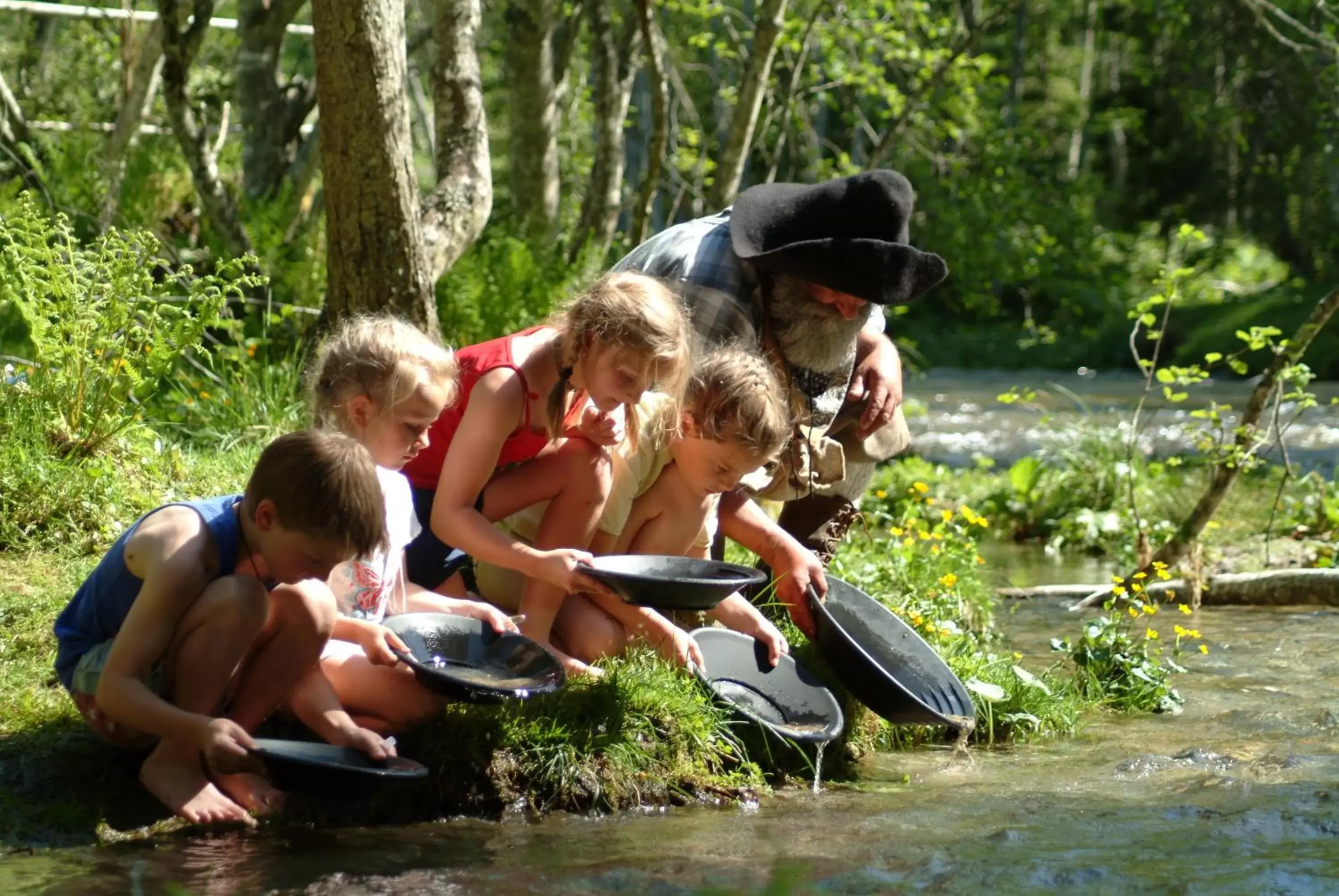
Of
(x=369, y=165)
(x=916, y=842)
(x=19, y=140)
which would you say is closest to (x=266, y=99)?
(x=19, y=140)

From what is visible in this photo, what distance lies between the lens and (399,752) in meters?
3.24

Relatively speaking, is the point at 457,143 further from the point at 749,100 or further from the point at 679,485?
the point at 679,485

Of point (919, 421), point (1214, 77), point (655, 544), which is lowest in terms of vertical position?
point (919, 421)

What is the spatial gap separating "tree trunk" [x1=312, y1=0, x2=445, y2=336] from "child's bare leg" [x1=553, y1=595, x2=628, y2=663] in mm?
1696

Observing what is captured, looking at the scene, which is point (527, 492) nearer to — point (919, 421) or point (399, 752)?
point (399, 752)

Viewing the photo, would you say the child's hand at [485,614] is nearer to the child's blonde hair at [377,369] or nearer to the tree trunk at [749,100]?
the child's blonde hair at [377,369]

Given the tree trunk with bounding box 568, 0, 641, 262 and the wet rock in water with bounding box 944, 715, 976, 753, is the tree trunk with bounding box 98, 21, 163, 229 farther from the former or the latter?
the wet rock in water with bounding box 944, 715, 976, 753

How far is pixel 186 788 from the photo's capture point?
2951 millimetres

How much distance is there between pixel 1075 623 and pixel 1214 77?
751 inches

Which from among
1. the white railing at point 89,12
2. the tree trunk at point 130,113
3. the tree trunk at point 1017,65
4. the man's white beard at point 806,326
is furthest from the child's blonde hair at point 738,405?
the tree trunk at point 1017,65

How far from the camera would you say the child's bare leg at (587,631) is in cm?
382

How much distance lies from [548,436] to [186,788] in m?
1.23

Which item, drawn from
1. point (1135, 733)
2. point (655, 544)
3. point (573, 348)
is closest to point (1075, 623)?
point (1135, 733)

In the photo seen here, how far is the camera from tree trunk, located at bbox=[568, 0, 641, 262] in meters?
8.88
